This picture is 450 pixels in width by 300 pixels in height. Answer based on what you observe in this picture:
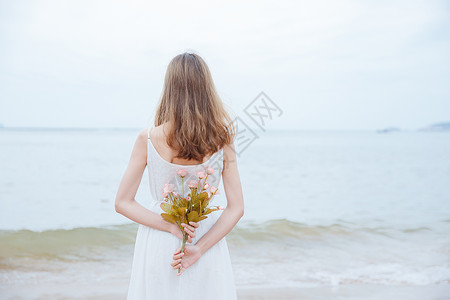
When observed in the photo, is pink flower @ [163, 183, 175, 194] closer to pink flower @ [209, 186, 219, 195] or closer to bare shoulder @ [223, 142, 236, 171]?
pink flower @ [209, 186, 219, 195]

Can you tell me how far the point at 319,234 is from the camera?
6324 mm

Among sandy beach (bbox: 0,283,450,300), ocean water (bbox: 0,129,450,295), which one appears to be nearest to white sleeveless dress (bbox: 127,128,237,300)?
sandy beach (bbox: 0,283,450,300)

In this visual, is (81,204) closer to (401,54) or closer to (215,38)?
(215,38)

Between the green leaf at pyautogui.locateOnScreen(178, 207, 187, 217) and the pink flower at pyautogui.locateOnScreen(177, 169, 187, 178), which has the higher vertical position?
the pink flower at pyautogui.locateOnScreen(177, 169, 187, 178)

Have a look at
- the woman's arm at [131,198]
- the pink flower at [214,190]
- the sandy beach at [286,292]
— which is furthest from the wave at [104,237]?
the pink flower at [214,190]

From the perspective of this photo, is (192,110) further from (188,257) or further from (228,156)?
(188,257)

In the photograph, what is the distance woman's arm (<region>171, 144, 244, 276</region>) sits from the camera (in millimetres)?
1575

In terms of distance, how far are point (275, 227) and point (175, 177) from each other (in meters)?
5.23

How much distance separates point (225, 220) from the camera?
1642 mm

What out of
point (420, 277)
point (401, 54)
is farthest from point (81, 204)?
point (401, 54)

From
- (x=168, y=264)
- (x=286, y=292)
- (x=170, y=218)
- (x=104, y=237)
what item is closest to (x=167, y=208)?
(x=170, y=218)

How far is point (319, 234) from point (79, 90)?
804 inches

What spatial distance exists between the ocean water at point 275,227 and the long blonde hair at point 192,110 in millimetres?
2801

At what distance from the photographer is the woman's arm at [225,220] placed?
158 cm
